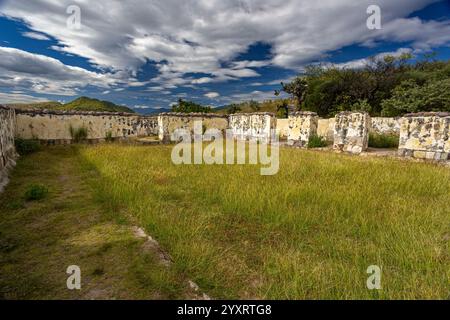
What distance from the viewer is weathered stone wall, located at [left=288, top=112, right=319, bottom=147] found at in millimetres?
10844

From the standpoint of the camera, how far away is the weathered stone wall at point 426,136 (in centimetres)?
710

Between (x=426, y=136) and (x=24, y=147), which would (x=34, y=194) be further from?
(x=426, y=136)

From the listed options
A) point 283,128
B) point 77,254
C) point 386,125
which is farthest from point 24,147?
point 386,125

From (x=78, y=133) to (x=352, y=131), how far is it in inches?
474

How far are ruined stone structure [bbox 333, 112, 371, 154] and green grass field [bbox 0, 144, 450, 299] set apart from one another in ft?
13.7

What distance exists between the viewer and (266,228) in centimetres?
301

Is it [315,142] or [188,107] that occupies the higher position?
[188,107]

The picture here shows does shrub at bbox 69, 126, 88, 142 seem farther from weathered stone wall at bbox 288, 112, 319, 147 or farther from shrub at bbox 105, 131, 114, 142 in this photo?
weathered stone wall at bbox 288, 112, 319, 147

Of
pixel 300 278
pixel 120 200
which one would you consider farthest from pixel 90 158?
pixel 300 278

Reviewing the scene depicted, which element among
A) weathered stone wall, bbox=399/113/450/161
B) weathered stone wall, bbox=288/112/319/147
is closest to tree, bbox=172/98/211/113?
weathered stone wall, bbox=288/112/319/147

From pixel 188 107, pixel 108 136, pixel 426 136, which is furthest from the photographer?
pixel 188 107

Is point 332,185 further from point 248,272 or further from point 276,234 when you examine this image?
point 248,272

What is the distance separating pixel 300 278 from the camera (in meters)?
1.98
